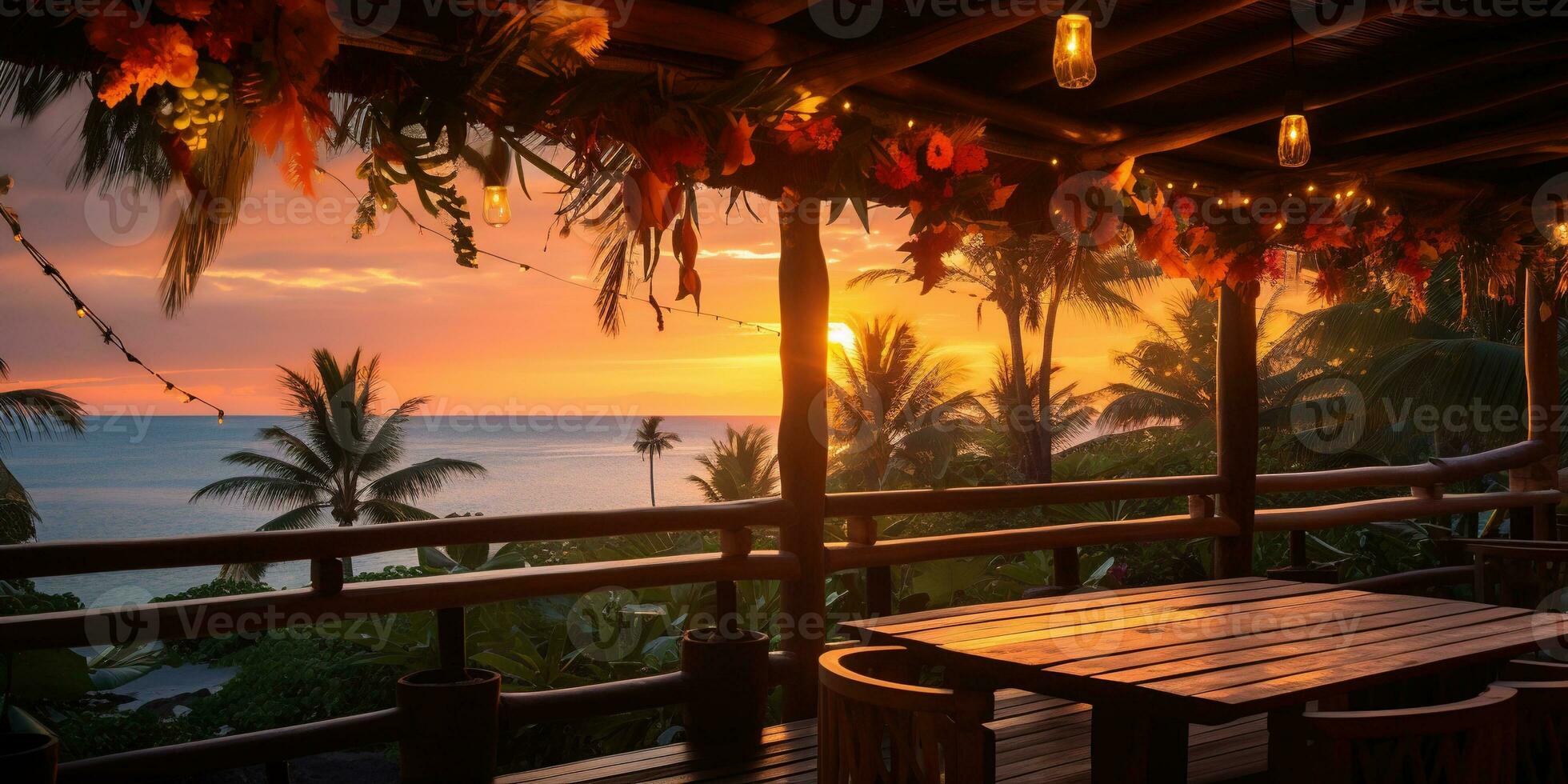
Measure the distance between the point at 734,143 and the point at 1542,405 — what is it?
5.95 metres

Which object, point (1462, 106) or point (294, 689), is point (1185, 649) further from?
point (294, 689)

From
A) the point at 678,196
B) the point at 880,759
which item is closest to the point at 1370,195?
the point at 678,196

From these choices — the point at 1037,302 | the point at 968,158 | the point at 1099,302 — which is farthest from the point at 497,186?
the point at 1037,302

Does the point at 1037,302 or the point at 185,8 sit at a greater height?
the point at 1037,302

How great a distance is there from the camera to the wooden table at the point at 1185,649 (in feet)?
6.82

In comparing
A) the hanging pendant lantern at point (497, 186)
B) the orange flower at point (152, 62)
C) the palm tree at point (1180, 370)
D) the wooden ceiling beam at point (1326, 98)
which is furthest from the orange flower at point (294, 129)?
the palm tree at point (1180, 370)

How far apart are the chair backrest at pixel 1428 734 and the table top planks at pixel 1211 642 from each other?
0.34 meters

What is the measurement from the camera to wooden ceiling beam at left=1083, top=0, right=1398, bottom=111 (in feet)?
10.3

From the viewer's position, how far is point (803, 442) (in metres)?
3.82

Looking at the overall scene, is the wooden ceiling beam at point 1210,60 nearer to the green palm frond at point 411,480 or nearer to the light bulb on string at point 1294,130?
the light bulb on string at point 1294,130

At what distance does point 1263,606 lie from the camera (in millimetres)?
3139

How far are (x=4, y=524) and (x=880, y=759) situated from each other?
1845cm

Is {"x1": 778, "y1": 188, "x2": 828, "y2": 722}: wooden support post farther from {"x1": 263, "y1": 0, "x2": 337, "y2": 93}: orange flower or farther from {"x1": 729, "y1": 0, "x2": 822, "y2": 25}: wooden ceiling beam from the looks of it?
{"x1": 263, "y1": 0, "x2": 337, "y2": 93}: orange flower

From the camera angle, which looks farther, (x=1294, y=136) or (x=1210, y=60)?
(x=1210, y=60)
